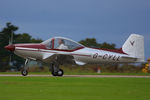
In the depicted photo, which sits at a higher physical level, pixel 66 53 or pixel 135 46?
pixel 135 46

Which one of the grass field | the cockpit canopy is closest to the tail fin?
the cockpit canopy

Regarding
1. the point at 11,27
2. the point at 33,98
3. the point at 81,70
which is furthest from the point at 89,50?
the point at 11,27

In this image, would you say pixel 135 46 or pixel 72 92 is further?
pixel 135 46

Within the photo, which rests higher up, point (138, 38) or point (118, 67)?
point (138, 38)

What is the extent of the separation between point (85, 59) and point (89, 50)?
597mm

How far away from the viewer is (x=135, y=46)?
72.0 feet

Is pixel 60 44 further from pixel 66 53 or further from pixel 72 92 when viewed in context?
pixel 72 92

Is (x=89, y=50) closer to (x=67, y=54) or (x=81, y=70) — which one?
(x=67, y=54)

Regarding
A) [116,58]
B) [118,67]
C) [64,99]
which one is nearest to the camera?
[64,99]

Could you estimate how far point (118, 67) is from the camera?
104 ft

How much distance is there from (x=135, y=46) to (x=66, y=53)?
4.71 metres

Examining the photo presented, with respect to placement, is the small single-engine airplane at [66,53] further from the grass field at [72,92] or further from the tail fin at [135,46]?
the grass field at [72,92]

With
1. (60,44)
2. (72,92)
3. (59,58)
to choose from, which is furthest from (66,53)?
(72,92)

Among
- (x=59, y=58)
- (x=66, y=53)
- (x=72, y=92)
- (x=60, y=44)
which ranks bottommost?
(x=72, y=92)
